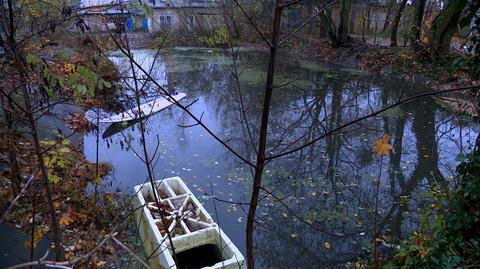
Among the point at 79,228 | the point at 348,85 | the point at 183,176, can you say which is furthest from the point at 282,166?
the point at 348,85

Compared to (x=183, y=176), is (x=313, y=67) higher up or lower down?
higher up

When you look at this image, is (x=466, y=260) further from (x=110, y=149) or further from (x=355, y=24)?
(x=355, y=24)

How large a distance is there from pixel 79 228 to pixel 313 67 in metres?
13.6

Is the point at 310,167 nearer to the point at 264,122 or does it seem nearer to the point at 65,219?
the point at 65,219

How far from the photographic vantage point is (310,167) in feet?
24.0

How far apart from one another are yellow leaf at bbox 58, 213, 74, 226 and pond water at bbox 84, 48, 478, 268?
142 cm

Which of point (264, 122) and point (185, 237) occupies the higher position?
point (264, 122)

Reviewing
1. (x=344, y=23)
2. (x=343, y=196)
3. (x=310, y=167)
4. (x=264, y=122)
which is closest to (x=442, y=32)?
(x=344, y=23)

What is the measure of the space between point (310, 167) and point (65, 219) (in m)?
4.46

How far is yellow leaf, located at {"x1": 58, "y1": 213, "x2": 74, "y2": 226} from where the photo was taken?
4779mm

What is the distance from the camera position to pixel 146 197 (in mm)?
5445

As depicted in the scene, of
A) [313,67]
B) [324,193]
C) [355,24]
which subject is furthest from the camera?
[355,24]

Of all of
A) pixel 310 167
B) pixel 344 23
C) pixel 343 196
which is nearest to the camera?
pixel 343 196

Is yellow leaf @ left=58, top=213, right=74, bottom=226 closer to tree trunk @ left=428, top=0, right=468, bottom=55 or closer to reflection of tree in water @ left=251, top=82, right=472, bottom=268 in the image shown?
reflection of tree in water @ left=251, top=82, right=472, bottom=268
